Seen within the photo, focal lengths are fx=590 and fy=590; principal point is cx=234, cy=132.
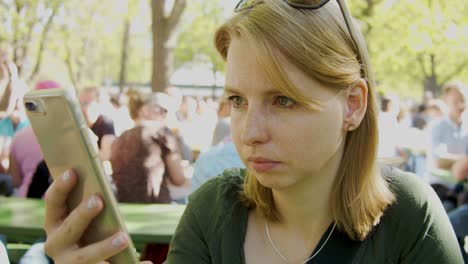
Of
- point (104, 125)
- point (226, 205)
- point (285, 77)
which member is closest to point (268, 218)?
point (226, 205)

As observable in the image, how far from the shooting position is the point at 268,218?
1635 mm

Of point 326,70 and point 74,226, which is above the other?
point 326,70

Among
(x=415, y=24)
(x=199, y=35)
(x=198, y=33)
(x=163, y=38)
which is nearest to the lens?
(x=163, y=38)

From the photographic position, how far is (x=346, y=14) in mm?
1487

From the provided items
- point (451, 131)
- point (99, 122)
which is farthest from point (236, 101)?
point (451, 131)

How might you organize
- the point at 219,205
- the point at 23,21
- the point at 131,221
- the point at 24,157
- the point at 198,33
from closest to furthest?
the point at 219,205 < the point at 131,221 < the point at 24,157 < the point at 23,21 < the point at 198,33

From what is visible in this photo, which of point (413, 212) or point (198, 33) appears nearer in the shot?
point (413, 212)

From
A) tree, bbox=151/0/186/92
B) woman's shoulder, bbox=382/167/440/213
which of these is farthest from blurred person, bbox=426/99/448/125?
woman's shoulder, bbox=382/167/440/213

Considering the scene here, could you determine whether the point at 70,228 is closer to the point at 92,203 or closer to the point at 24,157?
the point at 92,203

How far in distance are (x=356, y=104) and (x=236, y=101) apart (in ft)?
1.03

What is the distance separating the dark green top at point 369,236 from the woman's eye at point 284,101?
38 cm

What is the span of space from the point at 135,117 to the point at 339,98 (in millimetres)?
4811

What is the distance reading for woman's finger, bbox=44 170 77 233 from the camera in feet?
3.92

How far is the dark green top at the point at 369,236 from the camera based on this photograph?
152cm
